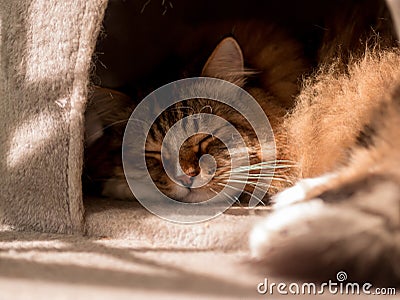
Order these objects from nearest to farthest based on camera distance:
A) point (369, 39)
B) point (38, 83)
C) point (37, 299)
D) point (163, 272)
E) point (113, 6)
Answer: point (37, 299)
point (163, 272)
point (38, 83)
point (369, 39)
point (113, 6)

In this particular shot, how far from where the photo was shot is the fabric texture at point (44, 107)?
1.52 meters

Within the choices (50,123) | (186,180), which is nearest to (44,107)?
(50,123)

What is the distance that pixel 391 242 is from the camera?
3.24 ft

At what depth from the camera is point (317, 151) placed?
163 centimetres

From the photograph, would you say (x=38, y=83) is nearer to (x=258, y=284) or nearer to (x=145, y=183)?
(x=145, y=183)

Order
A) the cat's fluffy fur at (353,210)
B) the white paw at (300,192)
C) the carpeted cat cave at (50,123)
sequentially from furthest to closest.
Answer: the carpeted cat cave at (50,123), the white paw at (300,192), the cat's fluffy fur at (353,210)

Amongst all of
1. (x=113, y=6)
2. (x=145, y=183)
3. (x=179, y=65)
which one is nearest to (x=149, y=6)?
(x=113, y=6)

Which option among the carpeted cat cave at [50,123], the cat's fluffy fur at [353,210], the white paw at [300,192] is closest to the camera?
the cat's fluffy fur at [353,210]

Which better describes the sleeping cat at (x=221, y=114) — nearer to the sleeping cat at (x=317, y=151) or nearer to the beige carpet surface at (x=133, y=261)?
the sleeping cat at (x=317, y=151)

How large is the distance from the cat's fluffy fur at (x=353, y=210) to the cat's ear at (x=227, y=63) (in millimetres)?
433

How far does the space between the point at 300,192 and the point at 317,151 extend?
0.24m

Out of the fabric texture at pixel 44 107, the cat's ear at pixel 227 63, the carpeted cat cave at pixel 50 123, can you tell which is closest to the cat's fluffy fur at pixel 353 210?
the carpeted cat cave at pixel 50 123

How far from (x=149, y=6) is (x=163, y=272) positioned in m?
1.56

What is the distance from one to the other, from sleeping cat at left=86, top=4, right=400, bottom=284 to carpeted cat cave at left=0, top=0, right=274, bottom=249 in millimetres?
261
